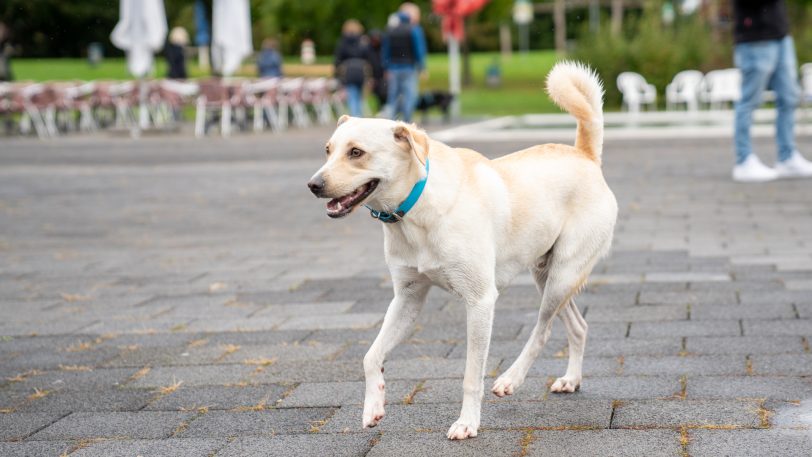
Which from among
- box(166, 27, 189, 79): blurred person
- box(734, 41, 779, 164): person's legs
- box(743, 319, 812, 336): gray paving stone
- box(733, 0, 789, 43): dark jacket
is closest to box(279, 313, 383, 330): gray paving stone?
box(743, 319, 812, 336): gray paving stone

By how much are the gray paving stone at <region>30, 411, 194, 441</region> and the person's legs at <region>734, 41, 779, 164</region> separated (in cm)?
833

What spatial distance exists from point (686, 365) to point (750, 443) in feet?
3.72

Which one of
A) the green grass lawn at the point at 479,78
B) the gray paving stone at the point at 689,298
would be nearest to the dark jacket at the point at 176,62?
the green grass lawn at the point at 479,78

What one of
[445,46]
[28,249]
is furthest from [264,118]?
[445,46]

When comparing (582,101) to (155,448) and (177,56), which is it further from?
(177,56)

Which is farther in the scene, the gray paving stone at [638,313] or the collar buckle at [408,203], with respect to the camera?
the gray paving stone at [638,313]

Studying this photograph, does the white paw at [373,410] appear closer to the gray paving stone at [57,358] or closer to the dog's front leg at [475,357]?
the dog's front leg at [475,357]

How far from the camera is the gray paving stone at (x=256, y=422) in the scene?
3.96 metres

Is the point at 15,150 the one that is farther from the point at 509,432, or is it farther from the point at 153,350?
the point at 509,432

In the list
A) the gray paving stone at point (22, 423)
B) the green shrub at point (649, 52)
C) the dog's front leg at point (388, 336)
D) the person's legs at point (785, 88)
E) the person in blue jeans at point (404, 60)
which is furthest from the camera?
the green shrub at point (649, 52)

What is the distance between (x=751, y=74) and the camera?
441 inches

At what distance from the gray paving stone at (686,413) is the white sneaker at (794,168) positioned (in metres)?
8.20

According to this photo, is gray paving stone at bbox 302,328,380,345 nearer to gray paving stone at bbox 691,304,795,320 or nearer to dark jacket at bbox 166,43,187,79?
gray paving stone at bbox 691,304,795,320

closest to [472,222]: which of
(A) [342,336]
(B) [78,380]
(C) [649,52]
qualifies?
(A) [342,336]
